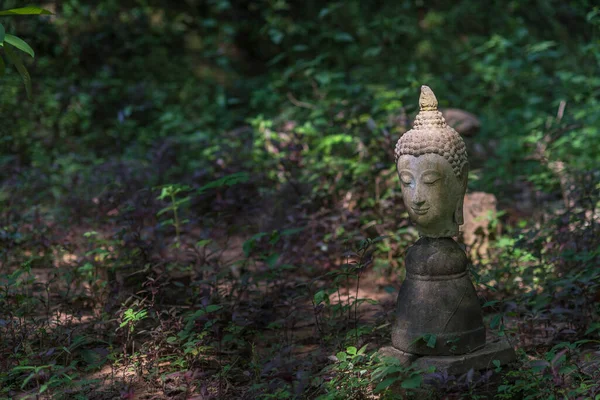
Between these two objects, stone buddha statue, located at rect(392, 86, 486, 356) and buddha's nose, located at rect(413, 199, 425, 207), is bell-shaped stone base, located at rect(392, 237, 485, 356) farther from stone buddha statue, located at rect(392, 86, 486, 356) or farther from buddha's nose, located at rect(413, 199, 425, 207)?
buddha's nose, located at rect(413, 199, 425, 207)

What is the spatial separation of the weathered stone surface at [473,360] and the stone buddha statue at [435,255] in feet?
0.14

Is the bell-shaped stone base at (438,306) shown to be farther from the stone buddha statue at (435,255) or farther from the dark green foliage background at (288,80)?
the dark green foliage background at (288,80)

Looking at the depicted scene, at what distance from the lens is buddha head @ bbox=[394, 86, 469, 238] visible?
3363mm

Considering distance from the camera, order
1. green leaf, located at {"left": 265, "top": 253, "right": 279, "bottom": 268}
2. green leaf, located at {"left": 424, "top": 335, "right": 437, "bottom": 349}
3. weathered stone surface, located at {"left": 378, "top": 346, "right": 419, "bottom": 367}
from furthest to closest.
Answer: green leaf, located at {"left": 265, "top": 253, "right": 279, "bottom": 268}, weathered stone surface, located at {"left": 378, "top": 346, "right": 419, "bottom": 367}, green leaf, located at {"left": 424, "top": 335, "right": 437, "bottom": 349}

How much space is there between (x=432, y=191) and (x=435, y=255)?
0.32 metres

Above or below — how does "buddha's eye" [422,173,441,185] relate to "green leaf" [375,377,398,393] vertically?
above

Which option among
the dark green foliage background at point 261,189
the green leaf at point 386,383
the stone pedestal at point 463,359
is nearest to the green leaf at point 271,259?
the dark green foliage background at point 261,189

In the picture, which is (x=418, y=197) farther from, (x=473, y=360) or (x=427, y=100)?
(x=473, y=360)

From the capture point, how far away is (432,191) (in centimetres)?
340

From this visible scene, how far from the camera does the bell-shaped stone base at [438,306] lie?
339 centimetres

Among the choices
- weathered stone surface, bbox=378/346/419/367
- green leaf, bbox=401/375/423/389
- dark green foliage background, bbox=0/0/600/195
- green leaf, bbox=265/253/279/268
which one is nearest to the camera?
green leaf, bbox=401/375/423/389

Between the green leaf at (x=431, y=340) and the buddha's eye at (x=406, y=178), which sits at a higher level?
the buddha's eye at (x=406, y=178)

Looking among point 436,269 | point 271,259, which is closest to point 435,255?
point 436,269

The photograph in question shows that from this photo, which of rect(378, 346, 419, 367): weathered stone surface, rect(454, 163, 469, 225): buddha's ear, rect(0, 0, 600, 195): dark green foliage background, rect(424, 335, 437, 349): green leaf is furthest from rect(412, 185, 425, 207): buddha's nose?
rect(0, 0, 600, 195): dark green foliage background
